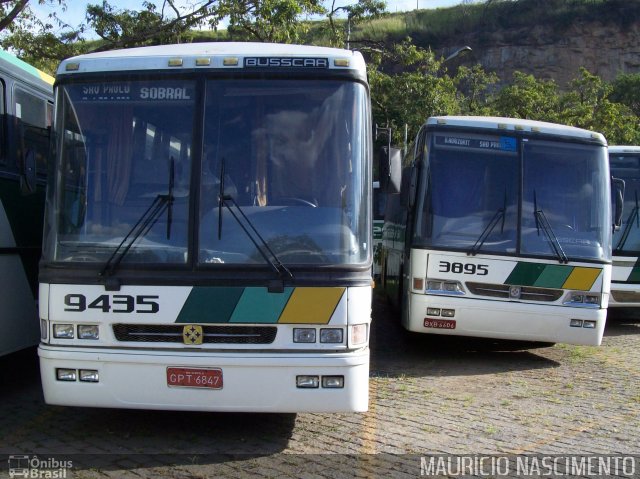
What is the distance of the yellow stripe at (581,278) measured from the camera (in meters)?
8.77

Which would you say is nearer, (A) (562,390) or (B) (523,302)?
(A) (562,390)

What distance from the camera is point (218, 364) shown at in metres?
5.29

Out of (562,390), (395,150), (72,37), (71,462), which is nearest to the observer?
(71,462)

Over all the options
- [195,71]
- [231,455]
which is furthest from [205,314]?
[195,71]

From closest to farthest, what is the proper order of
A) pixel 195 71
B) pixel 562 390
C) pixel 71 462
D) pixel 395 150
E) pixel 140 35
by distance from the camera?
pixel 71 462, pixel 195 71, pixel 395 150, pixel 562 390, pixel 140 35

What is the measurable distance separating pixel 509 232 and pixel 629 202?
16.0 ft

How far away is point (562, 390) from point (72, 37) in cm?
1266

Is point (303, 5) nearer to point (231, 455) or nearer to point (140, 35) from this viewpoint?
point (140, 35)

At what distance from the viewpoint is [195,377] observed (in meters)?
5.32

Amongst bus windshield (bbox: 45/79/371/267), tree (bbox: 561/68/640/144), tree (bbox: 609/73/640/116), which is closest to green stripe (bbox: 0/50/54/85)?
bus windshield (bbox: 45/79/371/267)

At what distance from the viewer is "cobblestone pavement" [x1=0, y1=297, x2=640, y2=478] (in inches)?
208

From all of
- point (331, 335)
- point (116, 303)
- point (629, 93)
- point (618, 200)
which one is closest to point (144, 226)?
point (116, 303)

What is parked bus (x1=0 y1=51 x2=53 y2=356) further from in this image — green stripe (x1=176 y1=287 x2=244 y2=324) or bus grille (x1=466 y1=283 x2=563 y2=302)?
bus grille (x1=466 y1=283 x2=563 y2=302)

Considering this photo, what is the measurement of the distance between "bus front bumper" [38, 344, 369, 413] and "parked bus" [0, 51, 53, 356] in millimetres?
1837
